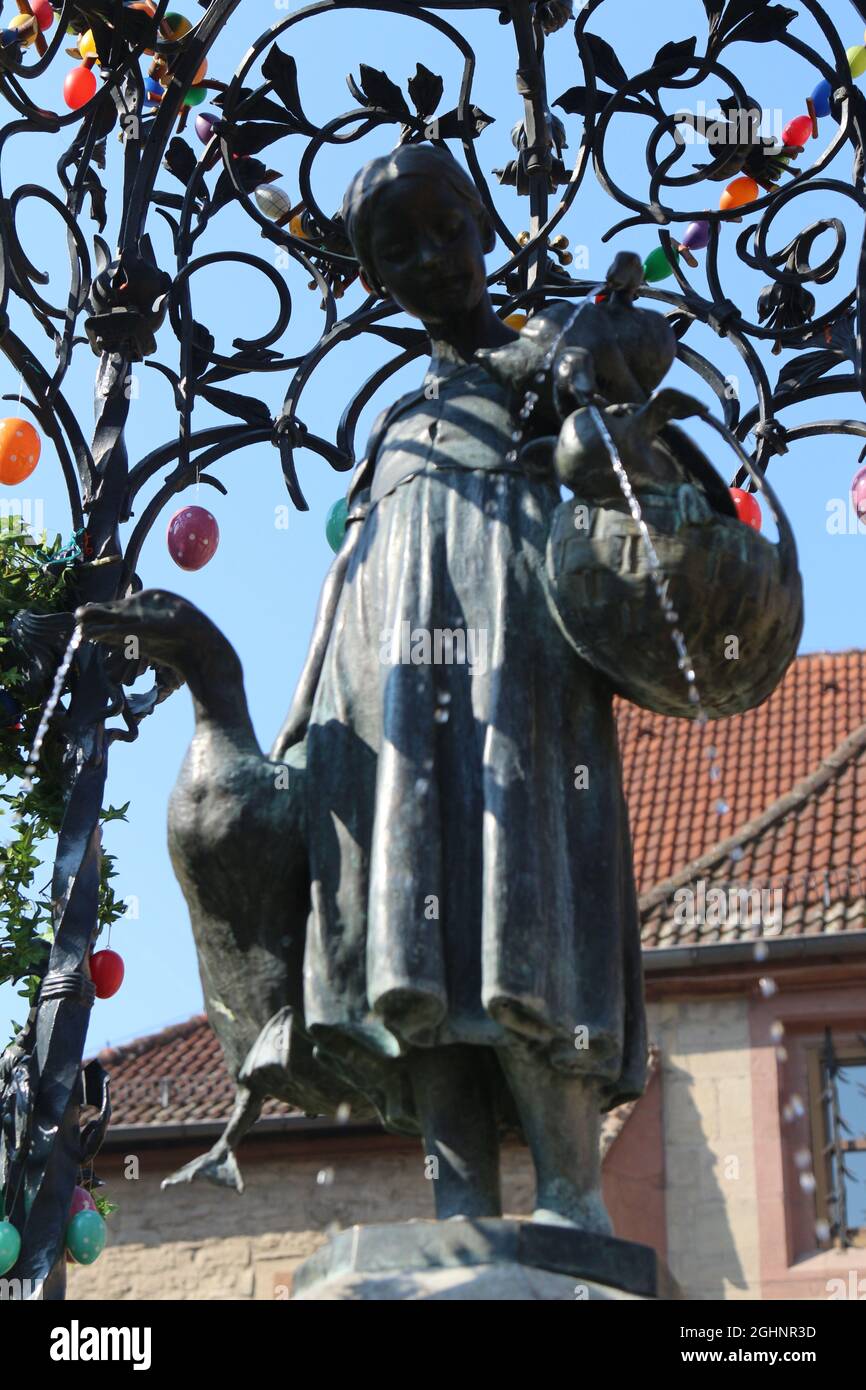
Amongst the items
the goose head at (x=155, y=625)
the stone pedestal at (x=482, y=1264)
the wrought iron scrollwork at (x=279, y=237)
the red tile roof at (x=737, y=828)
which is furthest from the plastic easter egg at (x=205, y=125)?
the red tile roof at (x=737, y=828)

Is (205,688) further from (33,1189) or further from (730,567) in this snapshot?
(33,1189)

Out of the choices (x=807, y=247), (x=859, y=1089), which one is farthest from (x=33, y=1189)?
(x=859, y=1089)

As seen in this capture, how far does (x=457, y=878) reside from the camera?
11.8 feet

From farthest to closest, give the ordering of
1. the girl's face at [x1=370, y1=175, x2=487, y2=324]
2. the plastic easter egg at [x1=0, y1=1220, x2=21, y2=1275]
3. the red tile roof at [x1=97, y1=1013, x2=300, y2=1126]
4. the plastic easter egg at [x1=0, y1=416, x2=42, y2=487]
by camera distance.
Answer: the red tile roof at [x1=97, y1=1013, x2=300, y2=1126] < the plastic easter egg at [x1=0, y1=416, x2=42, y2=487] < the plastic easter egg at [x1=0, y1=1220, x2=21, y2=1275] < the girl's face at [x1=370, y1=175, x2=487, y2=324]

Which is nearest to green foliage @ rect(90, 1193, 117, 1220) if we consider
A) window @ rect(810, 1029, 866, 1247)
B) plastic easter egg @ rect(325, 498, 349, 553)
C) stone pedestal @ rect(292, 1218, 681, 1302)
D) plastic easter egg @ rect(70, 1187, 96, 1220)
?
plastic easter egg @ rect(70, 1187, 96, 1220)

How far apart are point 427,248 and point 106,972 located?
2675 millimetres

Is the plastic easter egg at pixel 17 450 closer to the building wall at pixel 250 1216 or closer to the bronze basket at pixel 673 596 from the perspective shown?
the bronze basket at pixel 673 596

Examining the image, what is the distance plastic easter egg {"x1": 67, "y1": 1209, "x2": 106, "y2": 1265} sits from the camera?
5.33 m

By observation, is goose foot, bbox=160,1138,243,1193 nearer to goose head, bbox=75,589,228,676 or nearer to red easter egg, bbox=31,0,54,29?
goose head, bbox=75,589,228,676

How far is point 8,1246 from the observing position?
5070 millimetres

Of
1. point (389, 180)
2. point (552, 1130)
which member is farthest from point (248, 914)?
point (389, 180)

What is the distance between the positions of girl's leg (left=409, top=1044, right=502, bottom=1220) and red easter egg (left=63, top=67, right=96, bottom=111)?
411 cm

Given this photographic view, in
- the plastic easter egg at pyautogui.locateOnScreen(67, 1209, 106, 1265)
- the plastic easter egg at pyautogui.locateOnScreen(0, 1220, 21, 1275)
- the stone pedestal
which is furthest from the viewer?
the plastic easter egg at pyautogui.locateOnScreen(67, 1209, 106, 1265)

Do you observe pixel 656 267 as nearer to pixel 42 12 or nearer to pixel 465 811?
pixel 42 12
